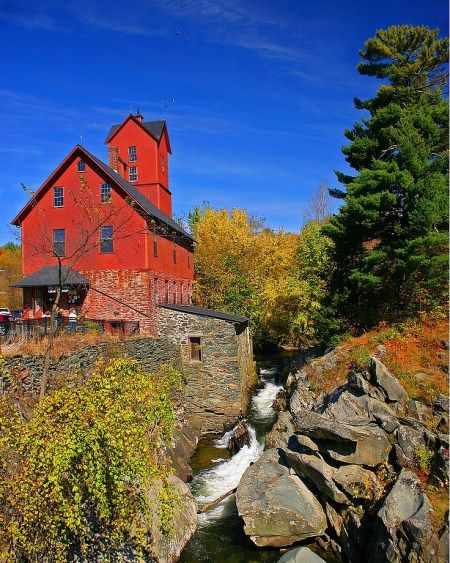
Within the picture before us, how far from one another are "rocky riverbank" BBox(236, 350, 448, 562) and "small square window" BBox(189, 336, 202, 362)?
945 cm

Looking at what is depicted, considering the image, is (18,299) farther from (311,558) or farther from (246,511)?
(311,558)

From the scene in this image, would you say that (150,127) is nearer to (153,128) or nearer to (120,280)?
(153,128)

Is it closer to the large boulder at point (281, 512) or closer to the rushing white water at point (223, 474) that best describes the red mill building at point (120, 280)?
the rushing white water at point (223, 474)

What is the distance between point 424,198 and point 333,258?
6170 mm

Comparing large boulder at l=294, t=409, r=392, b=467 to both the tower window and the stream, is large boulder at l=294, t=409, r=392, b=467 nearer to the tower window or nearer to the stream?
the stream

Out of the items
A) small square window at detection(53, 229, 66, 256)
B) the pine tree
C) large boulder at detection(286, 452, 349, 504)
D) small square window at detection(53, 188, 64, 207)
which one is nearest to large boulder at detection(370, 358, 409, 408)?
large boulder at detection(286, 452, 349, 504)

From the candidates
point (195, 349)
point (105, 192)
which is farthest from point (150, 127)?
point (195, 349)

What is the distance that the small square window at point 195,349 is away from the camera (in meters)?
23.6

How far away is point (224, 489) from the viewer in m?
15.9

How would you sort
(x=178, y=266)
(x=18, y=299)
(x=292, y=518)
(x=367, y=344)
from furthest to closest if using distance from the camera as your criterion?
1. (x=18, y=299)
2. (x=178, y=266)
3. (x=367, y=344)
4. (x=292, y=518)

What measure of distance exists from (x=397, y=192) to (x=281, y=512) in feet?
44.8

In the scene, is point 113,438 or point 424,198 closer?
point 113,438

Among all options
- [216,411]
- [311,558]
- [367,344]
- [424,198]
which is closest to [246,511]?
[311,558]

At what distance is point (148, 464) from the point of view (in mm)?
7461
